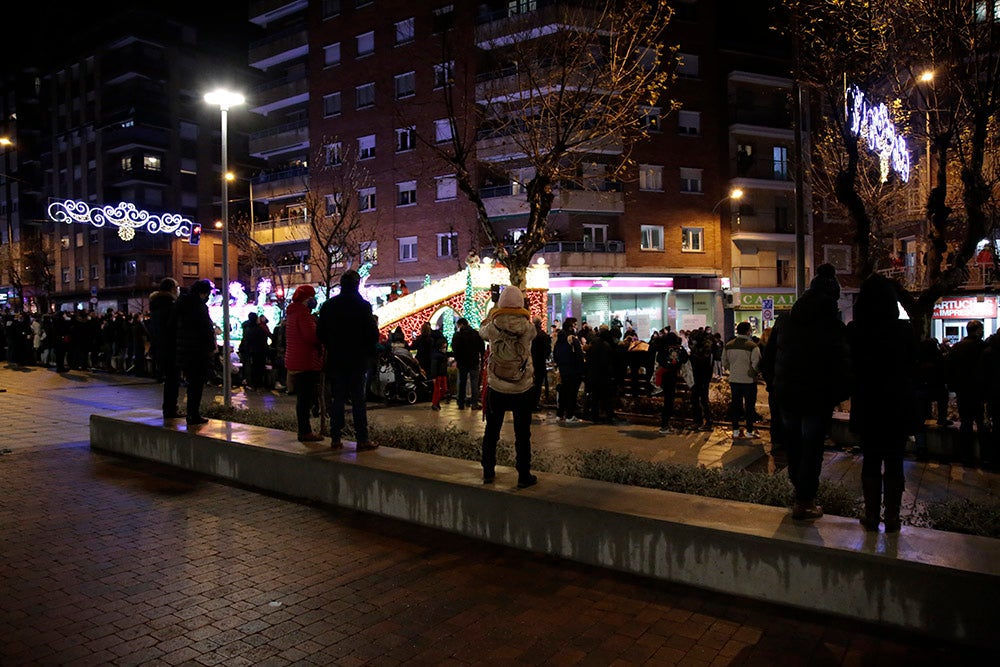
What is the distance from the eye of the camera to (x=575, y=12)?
14.5 metres

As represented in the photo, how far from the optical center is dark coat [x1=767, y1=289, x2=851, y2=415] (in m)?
5.11

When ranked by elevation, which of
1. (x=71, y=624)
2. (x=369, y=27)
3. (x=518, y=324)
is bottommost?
(x=71, y=624)

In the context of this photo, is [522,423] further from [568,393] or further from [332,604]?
[568,393]

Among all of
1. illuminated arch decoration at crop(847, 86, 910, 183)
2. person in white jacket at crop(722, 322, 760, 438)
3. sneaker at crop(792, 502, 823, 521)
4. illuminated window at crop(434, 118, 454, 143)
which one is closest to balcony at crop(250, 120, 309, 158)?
illuminated window at crop(434, 118, 454, 143)

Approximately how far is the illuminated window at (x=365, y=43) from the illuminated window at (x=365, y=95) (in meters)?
1.79

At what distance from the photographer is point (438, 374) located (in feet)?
49.3

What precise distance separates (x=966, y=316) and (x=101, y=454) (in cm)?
2944

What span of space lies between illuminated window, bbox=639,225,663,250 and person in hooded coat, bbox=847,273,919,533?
32.5m

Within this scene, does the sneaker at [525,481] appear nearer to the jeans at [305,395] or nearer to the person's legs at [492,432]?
the person's legs at [492,432]

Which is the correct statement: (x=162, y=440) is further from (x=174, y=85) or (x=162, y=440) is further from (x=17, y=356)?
(x=174, y=85)

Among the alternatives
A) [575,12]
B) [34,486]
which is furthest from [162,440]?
[575,12]

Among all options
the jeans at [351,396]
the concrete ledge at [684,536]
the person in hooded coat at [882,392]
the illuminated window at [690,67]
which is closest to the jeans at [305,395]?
the concrete ledge at [684,536]

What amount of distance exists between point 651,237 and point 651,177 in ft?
9.70

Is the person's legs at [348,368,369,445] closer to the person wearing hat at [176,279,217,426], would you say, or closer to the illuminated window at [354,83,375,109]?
the person wearing hat at [176,279,217,426]
